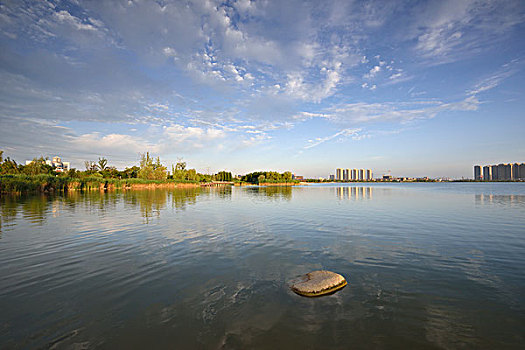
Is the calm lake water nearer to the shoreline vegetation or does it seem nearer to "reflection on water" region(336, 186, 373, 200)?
"reflection on water" region(336, 186, 373, 200)

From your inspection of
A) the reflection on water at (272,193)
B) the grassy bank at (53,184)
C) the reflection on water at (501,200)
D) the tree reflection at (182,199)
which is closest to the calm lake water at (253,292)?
the tree reflection at (182,199)

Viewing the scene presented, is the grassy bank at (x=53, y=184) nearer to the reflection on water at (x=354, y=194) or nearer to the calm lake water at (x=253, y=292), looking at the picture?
the calm lake water at (x=253, y=292)

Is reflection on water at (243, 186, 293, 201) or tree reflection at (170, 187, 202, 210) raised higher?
tree reflection at (170, 187, 202, 210)

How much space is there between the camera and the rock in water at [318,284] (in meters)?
6.77

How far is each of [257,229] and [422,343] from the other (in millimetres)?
11513

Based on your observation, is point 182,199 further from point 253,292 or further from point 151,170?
point 151,170

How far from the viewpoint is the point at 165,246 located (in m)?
11.5

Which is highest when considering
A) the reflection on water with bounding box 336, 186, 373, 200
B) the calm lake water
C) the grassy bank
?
the grassy bank

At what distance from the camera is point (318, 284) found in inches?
276

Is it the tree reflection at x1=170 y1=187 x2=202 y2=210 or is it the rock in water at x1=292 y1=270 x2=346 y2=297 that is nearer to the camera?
the rock in water at x1=292 y1=270 x2=346 y2=297

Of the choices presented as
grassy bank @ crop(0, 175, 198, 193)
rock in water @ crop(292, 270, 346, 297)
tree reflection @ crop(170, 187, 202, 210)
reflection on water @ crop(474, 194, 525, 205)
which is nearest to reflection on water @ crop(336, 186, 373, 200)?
reflection on water @ crop(474, 194, 525, 205)

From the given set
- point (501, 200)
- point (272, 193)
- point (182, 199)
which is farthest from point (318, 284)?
point (272, 193)

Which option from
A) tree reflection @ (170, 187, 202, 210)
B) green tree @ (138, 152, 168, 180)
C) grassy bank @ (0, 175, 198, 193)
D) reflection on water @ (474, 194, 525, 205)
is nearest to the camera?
tree reflection @ (170, 187, 202, 210)

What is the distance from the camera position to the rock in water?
6770mm
